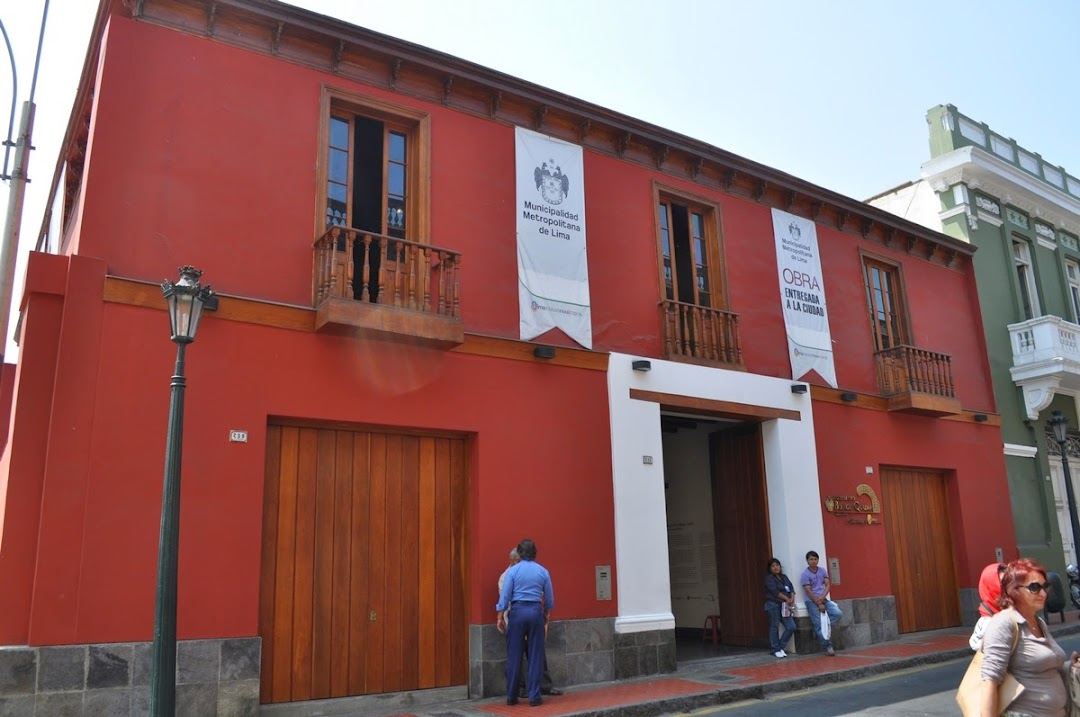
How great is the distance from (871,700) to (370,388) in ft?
21.4

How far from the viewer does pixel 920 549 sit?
14773 mm

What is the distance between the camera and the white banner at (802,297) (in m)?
13.6

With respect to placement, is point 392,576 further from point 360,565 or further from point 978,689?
point 978,689

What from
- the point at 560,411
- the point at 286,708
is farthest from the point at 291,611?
the point at 560,411

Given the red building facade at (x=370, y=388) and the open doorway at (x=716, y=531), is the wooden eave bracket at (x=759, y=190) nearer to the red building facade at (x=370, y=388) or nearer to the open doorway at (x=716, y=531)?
the red building facade at (x=370, y=388)

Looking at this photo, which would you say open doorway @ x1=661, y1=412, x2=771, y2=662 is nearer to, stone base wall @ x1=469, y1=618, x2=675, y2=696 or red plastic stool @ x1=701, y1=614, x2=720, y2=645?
red plastic stool @ x1=701, y1=614, x2=720, y2=645

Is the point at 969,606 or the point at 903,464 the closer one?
the point at 903,464

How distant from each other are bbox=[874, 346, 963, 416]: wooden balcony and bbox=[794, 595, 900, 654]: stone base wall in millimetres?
3314

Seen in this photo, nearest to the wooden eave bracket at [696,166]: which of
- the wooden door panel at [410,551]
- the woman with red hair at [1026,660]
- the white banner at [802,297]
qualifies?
the white banner at [802,297]

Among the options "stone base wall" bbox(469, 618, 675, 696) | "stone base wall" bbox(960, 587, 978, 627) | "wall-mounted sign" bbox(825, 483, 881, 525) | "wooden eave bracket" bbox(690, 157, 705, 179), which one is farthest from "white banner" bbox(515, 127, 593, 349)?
"stone base wall" bbox(960, 587, 978, 627)

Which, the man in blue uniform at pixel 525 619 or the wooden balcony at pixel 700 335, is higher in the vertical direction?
the wooden balcony at pixel 700 335

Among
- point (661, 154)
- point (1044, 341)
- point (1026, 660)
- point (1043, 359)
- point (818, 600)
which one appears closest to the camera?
point (1026, 660)

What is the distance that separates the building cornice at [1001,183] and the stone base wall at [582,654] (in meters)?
12.2

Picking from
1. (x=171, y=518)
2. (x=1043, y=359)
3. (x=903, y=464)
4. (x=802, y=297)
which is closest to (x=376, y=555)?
(x=171, y=518)
